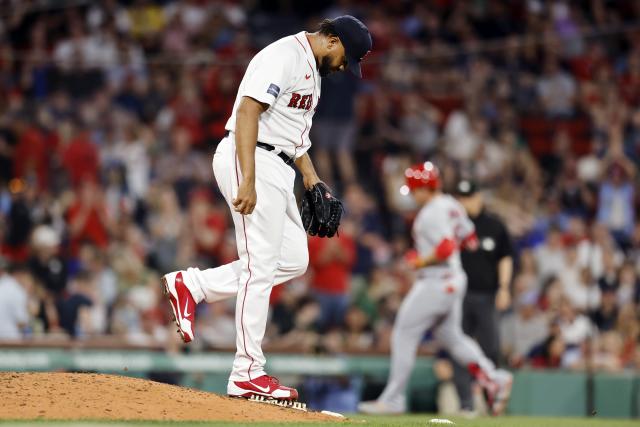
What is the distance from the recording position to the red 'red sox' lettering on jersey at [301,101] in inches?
280

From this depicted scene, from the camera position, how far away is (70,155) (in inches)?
570

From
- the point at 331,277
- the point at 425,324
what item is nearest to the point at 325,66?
the point at 425,324

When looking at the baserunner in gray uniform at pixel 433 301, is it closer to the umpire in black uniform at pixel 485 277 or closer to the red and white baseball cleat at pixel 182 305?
the umpire in black uniform at pixel 485 277

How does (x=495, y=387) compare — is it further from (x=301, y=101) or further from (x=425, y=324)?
(x=301, y=101)

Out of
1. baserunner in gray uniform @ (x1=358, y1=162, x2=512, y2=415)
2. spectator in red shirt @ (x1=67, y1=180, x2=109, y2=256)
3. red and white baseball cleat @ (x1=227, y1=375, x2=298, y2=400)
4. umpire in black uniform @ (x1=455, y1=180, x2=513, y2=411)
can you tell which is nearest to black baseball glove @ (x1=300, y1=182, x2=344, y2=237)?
red and white baseball cleat @ (x1=227, y1=375, x2=298, y2=400)

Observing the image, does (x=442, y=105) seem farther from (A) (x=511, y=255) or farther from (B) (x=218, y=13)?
(A) (x=511, y=255)

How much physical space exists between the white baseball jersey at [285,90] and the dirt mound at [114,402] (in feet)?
5.00

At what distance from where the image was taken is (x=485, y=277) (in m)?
11.8

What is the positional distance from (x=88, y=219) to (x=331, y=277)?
297cm

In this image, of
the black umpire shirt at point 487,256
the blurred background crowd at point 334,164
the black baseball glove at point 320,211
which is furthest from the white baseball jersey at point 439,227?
the black baseball glove at point 320,211

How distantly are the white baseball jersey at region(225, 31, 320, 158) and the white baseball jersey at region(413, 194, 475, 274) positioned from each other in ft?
11.8

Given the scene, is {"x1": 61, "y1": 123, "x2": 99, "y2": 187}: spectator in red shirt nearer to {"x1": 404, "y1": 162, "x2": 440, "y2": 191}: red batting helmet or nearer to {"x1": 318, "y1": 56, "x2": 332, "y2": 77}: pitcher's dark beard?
{"x1": 404, "y1": 162, "x2": 440, "y2": 191}: red batting helmet

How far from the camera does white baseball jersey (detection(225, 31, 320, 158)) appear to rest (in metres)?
6.90

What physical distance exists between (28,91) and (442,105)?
5547 millimetres
